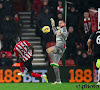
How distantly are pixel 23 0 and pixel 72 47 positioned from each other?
500 centimetres

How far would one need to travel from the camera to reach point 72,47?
21391 millimetres

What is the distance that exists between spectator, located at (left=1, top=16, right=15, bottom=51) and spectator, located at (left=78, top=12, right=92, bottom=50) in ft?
8.64

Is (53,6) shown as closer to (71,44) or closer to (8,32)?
(71,44)

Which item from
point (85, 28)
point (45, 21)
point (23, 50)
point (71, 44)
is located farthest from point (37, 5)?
point (23, 50)

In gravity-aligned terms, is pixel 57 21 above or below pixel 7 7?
below

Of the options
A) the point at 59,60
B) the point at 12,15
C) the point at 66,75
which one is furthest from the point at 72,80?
the point at 12,15

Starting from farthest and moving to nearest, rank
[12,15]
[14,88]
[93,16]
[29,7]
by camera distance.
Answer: [29,7] → [12,15] → [93,16] → [14,88]

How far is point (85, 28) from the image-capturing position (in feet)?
71.1

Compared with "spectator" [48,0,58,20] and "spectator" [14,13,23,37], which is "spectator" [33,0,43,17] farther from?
"spectator" [14,13,23,37]

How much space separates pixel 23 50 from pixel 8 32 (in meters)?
2.77

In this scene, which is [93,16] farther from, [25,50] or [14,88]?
[14,88]

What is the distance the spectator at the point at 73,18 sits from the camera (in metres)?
21.6

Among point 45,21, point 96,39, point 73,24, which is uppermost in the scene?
point 45,21

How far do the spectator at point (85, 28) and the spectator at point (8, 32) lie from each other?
263 cm
